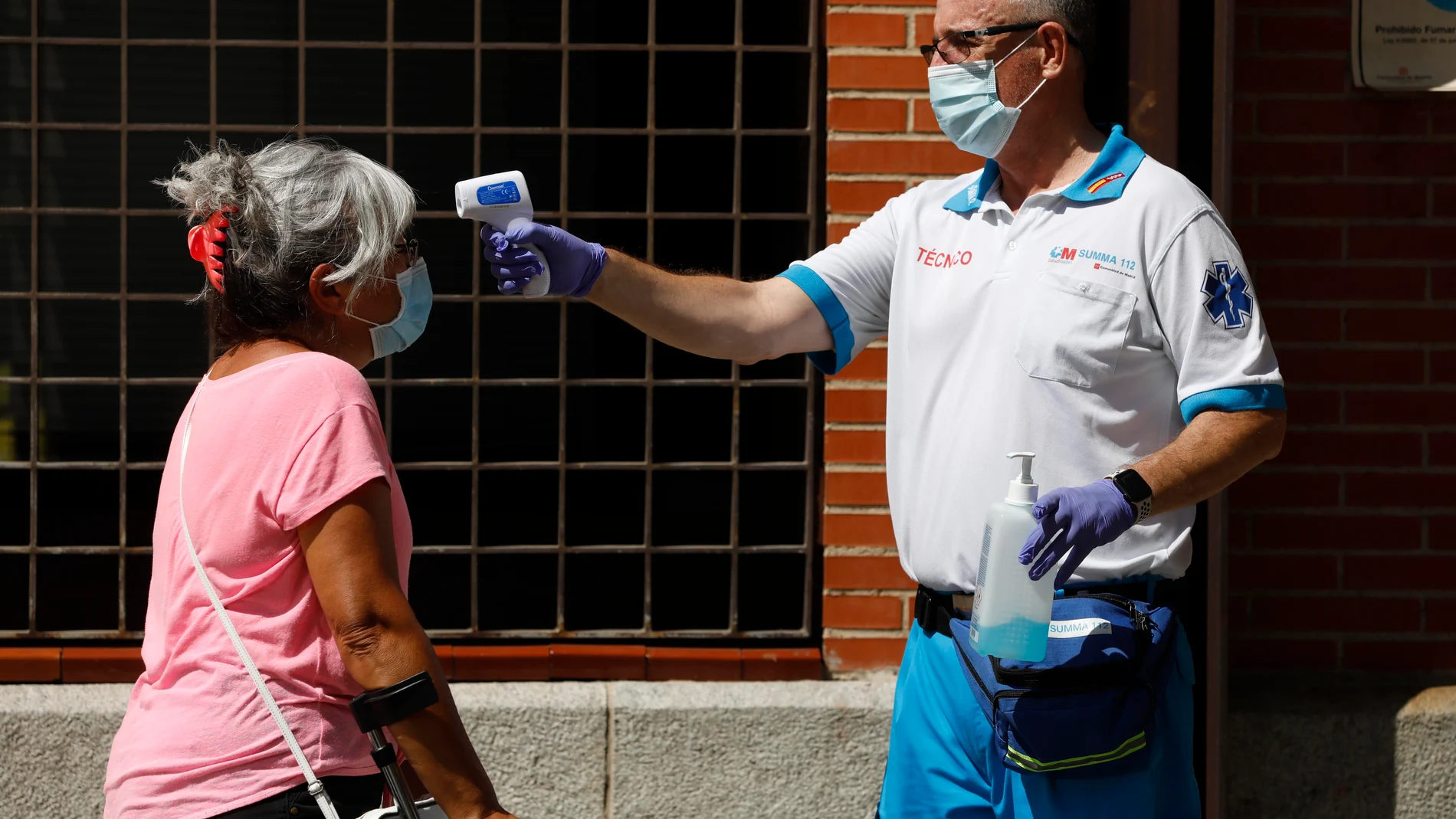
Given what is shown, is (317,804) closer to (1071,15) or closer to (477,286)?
(1071,15)

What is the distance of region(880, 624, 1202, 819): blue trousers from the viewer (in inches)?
87.7

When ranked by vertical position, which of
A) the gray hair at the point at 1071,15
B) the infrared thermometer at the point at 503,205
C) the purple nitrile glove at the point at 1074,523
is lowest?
the purple nitrile glove at the point at 1074,523

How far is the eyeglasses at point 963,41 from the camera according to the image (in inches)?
Answer: 98.6

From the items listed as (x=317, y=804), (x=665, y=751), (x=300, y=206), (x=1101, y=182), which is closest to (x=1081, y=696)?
(x=1101, y=182)

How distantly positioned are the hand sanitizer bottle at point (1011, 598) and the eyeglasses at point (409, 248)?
1044 millimetres

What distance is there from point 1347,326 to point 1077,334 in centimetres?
196

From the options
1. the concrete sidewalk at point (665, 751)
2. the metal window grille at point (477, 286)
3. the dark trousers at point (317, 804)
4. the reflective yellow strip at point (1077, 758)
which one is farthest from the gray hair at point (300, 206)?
the concrete sidewalk at point (665, 751)

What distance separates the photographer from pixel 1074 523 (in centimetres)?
207

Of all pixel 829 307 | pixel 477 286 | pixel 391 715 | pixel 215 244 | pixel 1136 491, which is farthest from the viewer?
pixel 477 286

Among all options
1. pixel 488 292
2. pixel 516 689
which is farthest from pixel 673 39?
pixel 516 689

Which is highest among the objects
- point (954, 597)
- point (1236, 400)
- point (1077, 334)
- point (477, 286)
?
point (477, 286)

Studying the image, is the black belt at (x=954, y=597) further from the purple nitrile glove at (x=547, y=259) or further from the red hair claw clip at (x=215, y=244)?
the red hair claw clip at (x=215, y=244)

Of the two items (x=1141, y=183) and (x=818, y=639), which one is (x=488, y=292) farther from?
(x=1141, y=183)

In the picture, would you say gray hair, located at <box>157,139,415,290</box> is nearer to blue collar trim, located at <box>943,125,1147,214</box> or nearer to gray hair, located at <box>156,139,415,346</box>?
gray hair, located at <box>156,139,415,346</box>
